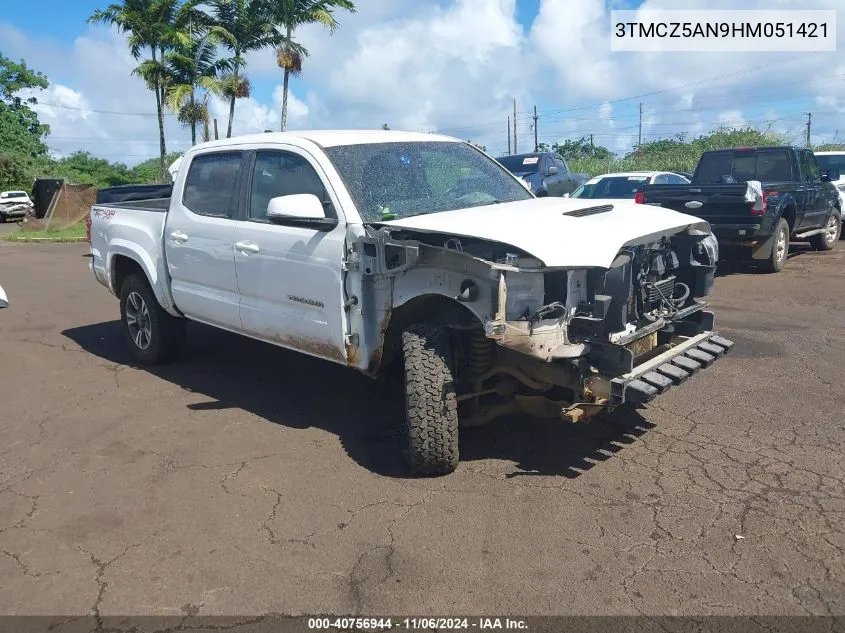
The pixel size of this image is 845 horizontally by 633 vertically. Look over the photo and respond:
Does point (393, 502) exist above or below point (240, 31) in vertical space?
below

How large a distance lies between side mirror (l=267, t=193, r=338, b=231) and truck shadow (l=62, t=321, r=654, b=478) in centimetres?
144

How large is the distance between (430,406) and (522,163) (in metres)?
13.2

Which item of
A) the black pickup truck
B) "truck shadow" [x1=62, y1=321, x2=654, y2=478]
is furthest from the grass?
the black pickup truck

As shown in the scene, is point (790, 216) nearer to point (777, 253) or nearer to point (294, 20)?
point (777, 253)

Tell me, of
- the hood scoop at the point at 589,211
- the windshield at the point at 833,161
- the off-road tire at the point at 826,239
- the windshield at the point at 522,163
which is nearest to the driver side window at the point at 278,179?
the hood scoop at the point at 589,211

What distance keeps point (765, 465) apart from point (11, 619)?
389 centimetres

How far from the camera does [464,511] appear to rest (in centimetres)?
391

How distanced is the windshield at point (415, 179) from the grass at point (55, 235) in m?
19.5

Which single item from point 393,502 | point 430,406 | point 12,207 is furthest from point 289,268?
point 12,207

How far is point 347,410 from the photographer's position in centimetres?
551

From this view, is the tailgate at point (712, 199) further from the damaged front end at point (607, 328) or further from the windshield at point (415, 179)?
the damaged front end at point (607, 328)

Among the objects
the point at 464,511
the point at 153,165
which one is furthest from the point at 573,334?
the point at 153,165

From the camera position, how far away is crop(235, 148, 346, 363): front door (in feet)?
15.6

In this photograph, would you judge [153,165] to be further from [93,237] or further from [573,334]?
[573,334]
